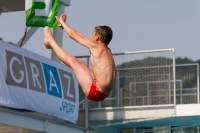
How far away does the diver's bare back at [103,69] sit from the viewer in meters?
7.66

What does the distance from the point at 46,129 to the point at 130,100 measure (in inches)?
173

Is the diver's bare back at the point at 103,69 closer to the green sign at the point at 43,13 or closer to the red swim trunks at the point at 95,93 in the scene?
the red swim trunks at the point at 95,93

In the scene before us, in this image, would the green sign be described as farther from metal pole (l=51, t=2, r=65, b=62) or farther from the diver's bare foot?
metal pole (l=51, t=2, r=65, b=62)

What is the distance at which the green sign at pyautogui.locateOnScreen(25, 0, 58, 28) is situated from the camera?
1049cm

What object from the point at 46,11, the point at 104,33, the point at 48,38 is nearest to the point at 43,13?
the point at 46,11

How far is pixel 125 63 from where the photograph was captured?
23.0m

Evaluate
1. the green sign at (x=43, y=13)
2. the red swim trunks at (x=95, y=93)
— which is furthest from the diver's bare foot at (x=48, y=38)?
the green sign at (x=43, y=13)

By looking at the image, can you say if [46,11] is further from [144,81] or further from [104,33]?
[144,81]

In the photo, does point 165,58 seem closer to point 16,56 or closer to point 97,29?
point 16,56

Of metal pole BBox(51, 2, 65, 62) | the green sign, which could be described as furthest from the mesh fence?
the green sign

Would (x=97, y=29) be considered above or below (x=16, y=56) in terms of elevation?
below

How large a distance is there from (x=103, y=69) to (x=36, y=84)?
38.3 feet

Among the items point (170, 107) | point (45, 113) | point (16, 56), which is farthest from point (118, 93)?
point (16, 56)

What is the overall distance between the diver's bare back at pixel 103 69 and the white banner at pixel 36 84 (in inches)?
390
